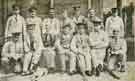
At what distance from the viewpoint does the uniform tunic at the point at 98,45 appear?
6.92 m

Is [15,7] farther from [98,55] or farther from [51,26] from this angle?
[98,55]

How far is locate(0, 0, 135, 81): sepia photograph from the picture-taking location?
269 inches

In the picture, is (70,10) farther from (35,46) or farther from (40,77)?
(40,77)

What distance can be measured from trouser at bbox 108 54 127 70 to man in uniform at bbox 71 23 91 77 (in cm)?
54

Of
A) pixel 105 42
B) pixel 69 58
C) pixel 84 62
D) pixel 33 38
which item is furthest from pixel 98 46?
pixel 33 38

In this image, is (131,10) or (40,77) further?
(131,10)

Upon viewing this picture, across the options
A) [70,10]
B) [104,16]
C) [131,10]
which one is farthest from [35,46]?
[131,10]

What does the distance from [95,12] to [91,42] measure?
764mm

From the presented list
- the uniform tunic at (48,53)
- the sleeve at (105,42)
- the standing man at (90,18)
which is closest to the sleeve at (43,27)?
the uniform tunic at (48,53)

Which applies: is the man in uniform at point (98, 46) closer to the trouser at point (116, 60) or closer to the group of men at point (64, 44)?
the group of men at point (64, 44)

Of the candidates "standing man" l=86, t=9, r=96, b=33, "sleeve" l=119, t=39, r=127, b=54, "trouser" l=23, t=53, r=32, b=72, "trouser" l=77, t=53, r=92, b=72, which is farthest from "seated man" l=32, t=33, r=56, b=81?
"sleeve" l=119, t=39, r=127, b=54

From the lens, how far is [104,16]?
7.23 meters

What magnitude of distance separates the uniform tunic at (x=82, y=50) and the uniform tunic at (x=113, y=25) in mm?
548

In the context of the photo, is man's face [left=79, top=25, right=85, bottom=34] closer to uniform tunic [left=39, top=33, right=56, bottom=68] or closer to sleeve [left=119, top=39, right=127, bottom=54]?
uniform tunic [left=39, top=33, right=56, bottom=68]
